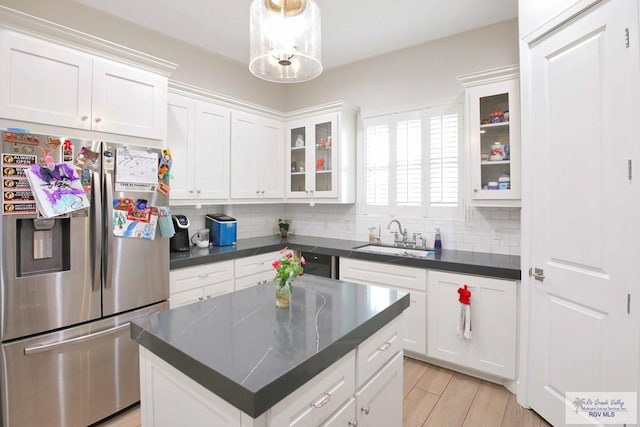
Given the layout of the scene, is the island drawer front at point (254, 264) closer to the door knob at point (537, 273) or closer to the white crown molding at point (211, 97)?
the white crown molding at point (211, 97)

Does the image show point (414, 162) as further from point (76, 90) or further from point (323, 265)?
point (76, 90)

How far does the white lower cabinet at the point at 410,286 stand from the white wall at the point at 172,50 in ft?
8.21

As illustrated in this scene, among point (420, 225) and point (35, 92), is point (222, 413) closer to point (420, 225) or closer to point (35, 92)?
point (35, 92)

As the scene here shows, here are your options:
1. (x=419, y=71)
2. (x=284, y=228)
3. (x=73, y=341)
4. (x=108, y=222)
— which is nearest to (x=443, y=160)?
(x=419, y=71)

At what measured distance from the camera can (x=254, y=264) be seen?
312 cm

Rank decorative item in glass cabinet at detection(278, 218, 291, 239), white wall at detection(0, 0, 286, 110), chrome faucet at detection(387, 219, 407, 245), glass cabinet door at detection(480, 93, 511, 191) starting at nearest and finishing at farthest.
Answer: white wall at detection(0, 0, 286, 110) < glass cabinet door at detection(480, 93, 511, 191) < chrome faucet at detection(387, 219, 407, 245) < decorative item in glass cabinet at detection(278, 218, 291, 239)

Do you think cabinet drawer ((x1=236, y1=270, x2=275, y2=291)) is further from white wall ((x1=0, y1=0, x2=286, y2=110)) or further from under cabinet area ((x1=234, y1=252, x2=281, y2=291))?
white wall ((x1=0, y1=0, x2=286, y2=110))

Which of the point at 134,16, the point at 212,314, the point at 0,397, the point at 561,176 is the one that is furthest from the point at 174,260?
the point at 561,176

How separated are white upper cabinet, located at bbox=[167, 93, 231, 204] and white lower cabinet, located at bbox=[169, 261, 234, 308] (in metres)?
0.67

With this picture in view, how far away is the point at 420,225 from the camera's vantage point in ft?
10.6

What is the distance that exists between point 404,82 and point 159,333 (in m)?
3.19

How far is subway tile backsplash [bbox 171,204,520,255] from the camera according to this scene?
278cm

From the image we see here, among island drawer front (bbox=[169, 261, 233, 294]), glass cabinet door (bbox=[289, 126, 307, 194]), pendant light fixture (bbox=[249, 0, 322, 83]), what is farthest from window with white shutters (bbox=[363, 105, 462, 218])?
pendant light fixture (bbox=[249, 0, 322, 83])

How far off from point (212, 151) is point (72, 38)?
1326 mm
